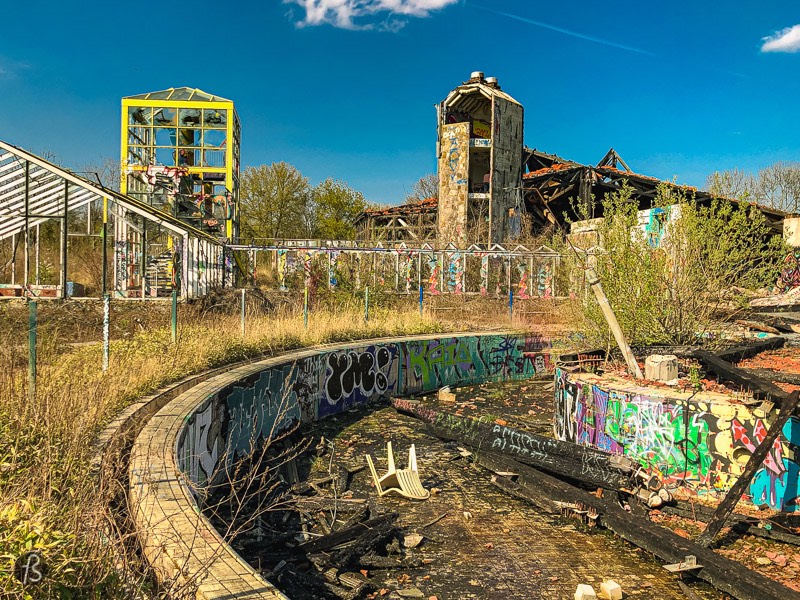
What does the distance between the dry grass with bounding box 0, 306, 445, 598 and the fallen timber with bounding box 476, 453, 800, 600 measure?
550 cm

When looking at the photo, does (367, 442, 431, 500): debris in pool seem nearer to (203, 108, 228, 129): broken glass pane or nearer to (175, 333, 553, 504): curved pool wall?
(175, 333, 553, 504): curved pool wall

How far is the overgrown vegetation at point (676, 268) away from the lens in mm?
12273

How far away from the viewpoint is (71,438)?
5637 mm

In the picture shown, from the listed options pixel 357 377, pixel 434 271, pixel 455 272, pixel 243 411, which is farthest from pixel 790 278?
pixel 243 411

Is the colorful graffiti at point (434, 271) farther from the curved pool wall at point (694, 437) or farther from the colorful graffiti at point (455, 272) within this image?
the curved pool wall at point (694, 437)

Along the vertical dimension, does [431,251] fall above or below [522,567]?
above

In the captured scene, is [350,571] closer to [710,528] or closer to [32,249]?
[710,528]

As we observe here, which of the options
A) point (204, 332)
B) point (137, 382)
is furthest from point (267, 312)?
point (137, 382)

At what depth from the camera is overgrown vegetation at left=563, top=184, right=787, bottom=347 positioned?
1227cm

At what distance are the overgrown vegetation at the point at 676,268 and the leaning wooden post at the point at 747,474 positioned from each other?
426cm

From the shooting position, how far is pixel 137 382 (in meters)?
8.61

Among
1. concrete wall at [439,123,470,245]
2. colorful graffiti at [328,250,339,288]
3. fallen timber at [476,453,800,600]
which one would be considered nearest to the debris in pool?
fallen timber at [476,453,800,600]

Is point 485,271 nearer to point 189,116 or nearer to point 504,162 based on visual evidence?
point 504,162

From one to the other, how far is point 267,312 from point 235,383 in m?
8.27
